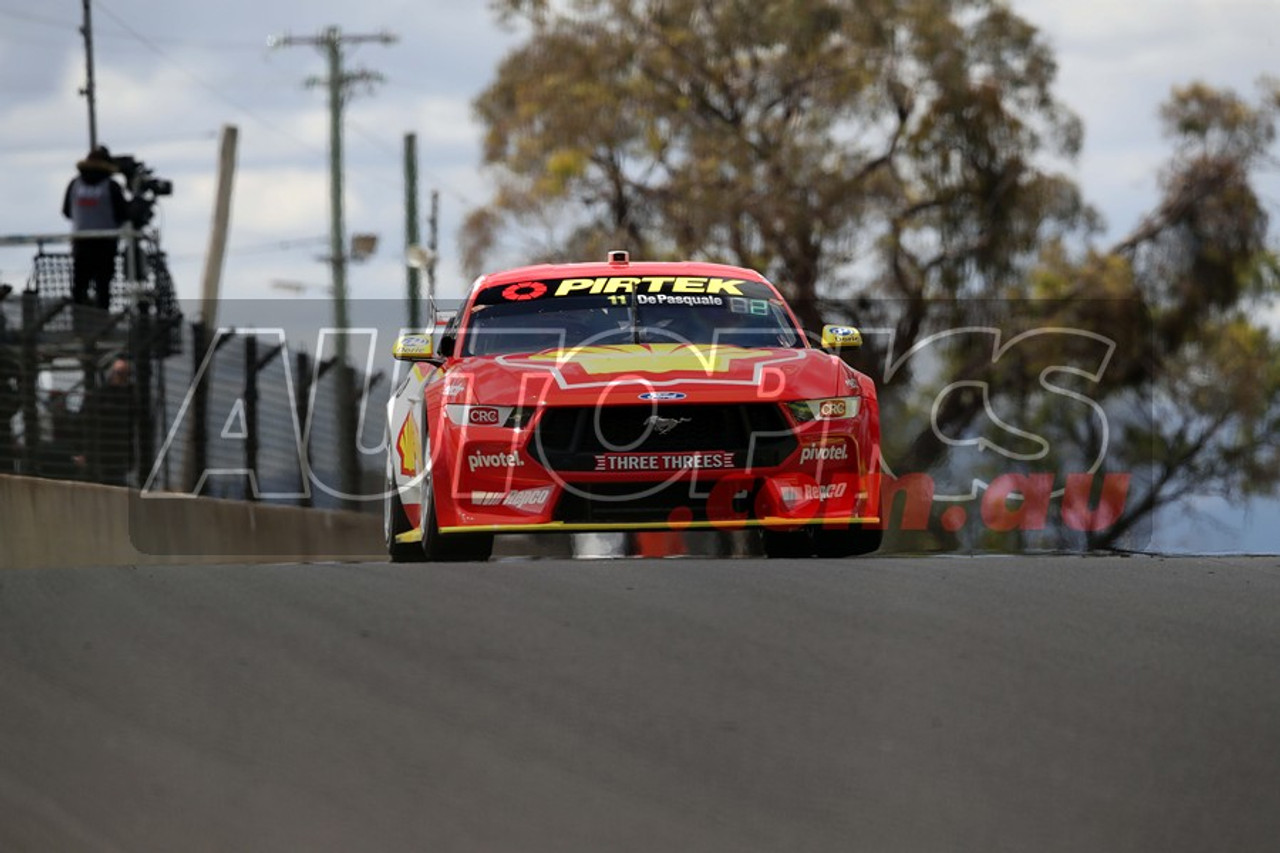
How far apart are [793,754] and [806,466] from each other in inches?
172

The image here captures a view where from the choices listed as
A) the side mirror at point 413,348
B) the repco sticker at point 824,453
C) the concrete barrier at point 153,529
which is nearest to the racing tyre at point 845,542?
the repco sticker at point 824,453

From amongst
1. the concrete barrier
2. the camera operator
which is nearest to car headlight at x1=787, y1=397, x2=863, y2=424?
the concrete barrier

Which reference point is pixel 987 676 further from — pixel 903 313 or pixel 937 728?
pixel 903 313

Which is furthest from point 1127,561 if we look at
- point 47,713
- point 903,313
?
point 903,313

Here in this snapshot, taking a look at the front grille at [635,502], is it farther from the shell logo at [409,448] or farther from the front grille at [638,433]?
the shell logo at [409,448]

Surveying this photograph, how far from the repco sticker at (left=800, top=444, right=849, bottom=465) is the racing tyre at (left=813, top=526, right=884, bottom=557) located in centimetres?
53

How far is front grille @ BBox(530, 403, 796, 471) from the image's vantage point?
10492 millimetres

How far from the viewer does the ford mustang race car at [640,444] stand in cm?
1048

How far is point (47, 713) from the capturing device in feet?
22.9

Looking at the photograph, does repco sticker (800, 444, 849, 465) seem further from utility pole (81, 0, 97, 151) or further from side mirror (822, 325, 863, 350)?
utility pole (81, 0, 97, 151)

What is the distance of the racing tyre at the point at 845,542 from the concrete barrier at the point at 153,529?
4.69 metres

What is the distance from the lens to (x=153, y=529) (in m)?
15.9

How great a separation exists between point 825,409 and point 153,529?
670 cm

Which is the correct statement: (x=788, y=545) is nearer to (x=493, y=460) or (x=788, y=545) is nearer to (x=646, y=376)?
(x=646, y=376)
